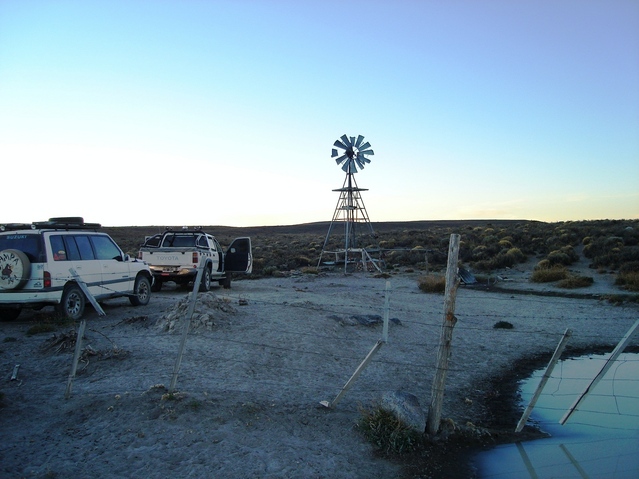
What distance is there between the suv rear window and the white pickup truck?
4325mm

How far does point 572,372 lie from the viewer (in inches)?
389

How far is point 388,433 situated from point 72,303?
8229 mm

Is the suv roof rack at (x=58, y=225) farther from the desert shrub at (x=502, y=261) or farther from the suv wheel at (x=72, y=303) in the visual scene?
the desert shrub at (x=502, y=261)

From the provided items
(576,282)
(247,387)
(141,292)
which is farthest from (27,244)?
(576,282)

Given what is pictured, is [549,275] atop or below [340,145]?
below

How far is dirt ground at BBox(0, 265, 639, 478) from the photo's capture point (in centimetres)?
552

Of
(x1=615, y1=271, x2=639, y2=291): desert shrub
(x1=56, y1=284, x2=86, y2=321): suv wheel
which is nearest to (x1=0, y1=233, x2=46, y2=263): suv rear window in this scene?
(x1=56, y1=284, x2=86, y2=321): suv wheel

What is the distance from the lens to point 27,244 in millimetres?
10797

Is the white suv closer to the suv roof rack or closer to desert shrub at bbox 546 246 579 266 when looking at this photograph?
the suv roof rack

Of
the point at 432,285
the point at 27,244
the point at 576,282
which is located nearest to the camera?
the point at 27,244

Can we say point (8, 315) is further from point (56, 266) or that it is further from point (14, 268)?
point (56, 266)

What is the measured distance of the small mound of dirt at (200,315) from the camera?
10656mm

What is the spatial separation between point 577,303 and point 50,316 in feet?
49.4

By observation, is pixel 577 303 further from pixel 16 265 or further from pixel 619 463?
pixel 16 265
